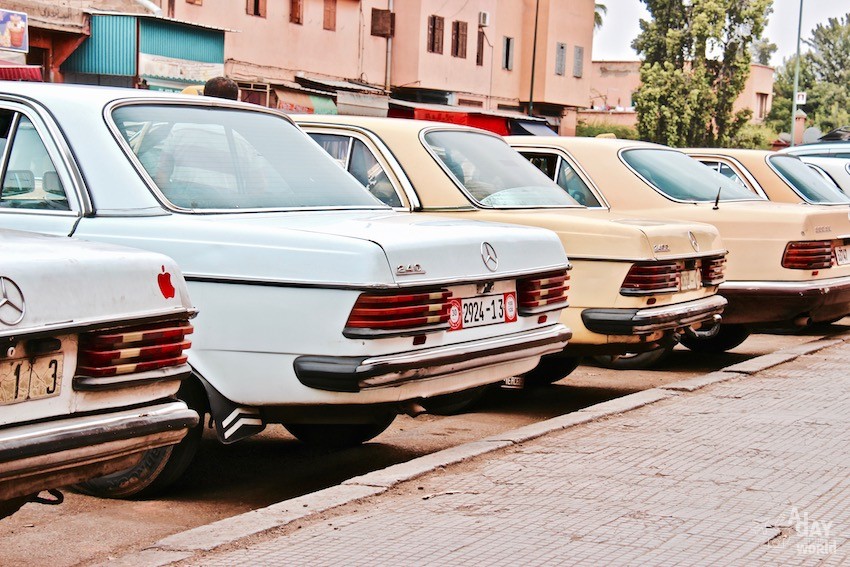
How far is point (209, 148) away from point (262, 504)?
1.58m

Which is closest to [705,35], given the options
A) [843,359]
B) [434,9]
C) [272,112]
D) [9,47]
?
[434,9]

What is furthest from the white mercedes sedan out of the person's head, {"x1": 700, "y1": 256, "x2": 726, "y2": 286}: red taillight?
the person's head

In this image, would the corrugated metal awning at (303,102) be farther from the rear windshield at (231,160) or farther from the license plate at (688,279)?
the rear windshield at (231,160)

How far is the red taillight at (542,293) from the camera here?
637cm

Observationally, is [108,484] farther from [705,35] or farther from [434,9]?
[705,35]

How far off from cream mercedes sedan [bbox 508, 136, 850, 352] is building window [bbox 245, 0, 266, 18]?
2458 cm

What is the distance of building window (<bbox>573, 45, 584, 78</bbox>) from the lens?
53.8 m

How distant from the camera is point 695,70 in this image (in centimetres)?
5894

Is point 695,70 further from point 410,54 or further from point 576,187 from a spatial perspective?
point 576,187

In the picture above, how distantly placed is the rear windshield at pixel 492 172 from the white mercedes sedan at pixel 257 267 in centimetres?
198

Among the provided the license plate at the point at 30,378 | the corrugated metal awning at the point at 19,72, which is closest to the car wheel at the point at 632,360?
the license plate at the point at 30,378

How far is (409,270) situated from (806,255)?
5.71 meters

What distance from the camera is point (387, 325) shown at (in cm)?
541

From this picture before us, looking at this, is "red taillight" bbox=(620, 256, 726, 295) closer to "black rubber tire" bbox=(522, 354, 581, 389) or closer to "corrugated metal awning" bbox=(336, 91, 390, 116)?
"black rubber tire" bbox=(522, 354, 581, 389)
